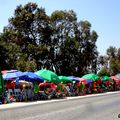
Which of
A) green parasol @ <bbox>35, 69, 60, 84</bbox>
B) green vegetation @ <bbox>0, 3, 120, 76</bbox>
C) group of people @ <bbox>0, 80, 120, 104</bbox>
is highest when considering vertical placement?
green vegetation @ <bbox>0, 3, 120, 76</bbox>

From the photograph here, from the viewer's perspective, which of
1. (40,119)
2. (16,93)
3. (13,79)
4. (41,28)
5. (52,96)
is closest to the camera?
(40,119)

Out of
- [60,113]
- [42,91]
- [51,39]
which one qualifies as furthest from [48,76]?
[51,39]

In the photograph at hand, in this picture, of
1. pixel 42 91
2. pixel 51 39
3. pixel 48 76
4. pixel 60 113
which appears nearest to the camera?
pixel 60 113

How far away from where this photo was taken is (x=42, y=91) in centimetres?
3500

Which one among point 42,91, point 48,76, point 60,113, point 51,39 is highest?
point 51,39

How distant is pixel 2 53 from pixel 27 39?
16894mm

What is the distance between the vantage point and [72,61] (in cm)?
7481

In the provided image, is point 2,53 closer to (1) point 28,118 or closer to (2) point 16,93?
(2) point 16,93

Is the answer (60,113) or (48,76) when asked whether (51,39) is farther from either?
(60,113)

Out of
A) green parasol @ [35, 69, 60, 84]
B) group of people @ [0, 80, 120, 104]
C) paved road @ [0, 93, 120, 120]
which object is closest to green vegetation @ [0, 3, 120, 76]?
group of people @ [0, 80, 120, 104]

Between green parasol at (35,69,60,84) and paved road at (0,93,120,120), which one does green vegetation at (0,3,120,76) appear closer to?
green parasol at (35,69,60,84)

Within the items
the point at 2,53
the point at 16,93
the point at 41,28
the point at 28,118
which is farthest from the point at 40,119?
the point at 41,28

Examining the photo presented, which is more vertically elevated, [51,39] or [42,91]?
[51,39]

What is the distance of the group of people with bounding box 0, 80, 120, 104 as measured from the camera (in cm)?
3059
